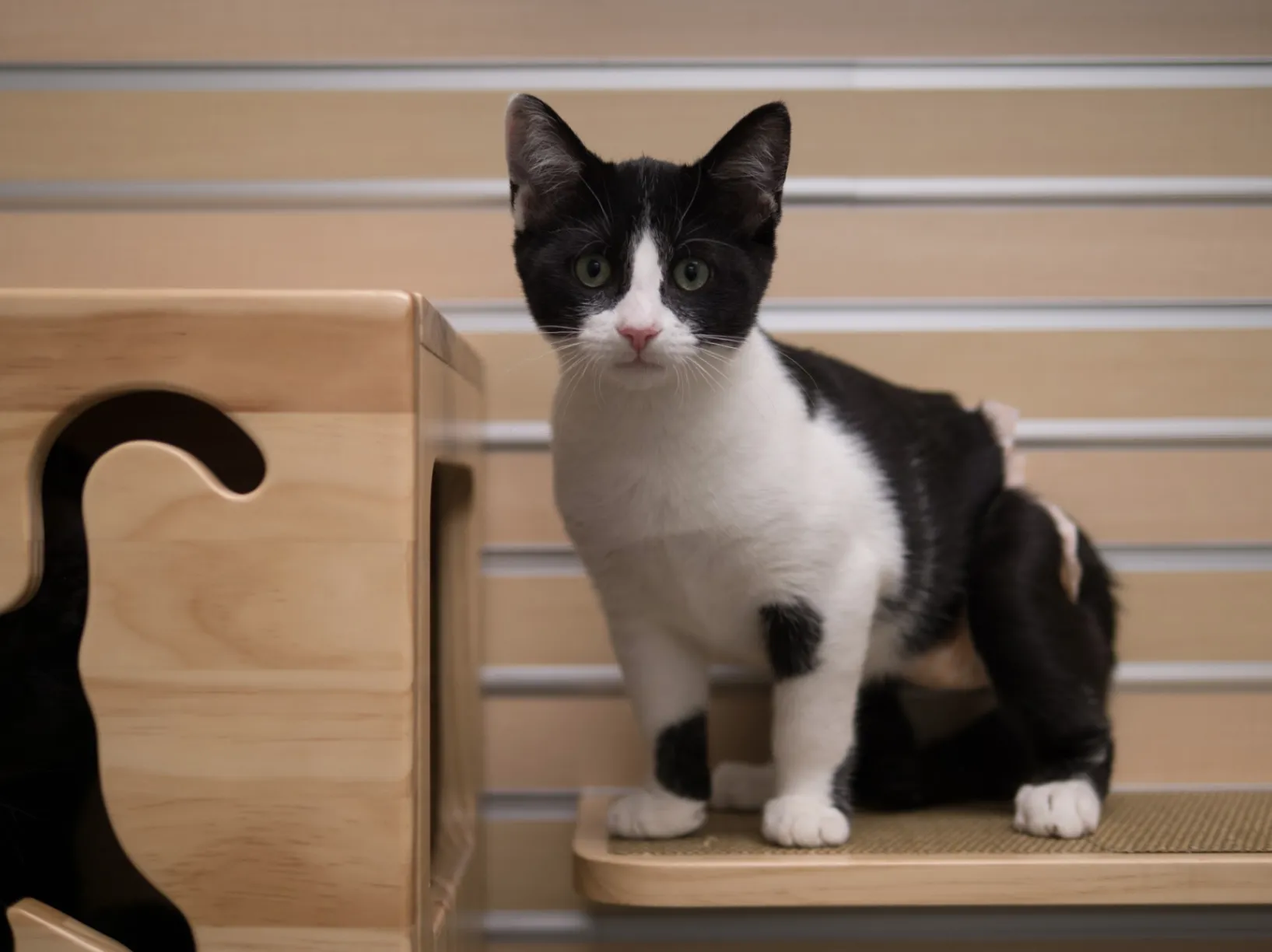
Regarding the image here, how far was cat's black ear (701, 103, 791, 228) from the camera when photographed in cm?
95

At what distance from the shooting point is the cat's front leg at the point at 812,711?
1.03m

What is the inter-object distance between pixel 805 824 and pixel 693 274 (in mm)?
510

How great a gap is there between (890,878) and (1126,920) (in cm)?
56

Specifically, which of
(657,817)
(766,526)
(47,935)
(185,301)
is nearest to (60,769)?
(47,935)

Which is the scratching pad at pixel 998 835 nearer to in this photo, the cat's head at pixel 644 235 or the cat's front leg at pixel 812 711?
the cat's front leg at pixel 812 711

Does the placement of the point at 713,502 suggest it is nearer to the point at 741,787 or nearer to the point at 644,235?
the point at 644,235

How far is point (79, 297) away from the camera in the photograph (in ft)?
2.68

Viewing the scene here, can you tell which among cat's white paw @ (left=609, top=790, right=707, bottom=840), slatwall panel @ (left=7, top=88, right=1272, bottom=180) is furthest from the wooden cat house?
slatwall panel @ (left=7, top=88, right=1272, bottom=180)

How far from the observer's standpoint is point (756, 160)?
0.97m

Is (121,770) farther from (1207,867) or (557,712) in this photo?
(1207,867)

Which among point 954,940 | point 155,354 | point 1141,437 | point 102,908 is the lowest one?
point 954,940

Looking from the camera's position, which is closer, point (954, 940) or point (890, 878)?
point (890, 878)

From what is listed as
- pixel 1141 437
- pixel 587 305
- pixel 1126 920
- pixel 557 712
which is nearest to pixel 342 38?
pixel 587 305

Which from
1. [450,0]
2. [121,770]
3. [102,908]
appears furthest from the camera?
[450,0]
